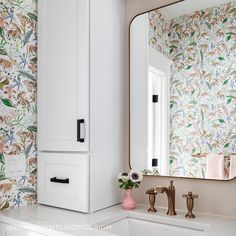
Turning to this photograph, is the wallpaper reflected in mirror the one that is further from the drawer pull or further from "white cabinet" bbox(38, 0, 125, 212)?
the drawer pull

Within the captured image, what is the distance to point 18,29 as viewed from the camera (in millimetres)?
1753

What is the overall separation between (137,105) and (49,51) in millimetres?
622

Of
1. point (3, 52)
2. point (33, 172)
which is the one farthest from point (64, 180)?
point (3, 52)

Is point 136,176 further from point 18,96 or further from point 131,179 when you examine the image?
point 18,96

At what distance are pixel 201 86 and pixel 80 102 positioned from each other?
26.0 inches

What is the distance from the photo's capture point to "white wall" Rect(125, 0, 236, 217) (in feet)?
4.98

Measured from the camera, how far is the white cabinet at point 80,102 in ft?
5.24

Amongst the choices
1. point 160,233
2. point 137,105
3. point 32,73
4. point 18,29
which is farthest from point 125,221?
point 18,29

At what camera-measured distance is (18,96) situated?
1732 mm

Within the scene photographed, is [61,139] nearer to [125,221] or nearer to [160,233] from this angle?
[125,221]

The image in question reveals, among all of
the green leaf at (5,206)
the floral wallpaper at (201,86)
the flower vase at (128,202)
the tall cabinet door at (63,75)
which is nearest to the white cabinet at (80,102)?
the tall cabinet door at (63,75)

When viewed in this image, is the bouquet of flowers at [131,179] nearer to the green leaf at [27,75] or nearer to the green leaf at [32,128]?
the green leaf at [32,128]

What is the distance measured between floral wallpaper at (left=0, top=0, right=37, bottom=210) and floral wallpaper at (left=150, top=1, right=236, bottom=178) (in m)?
0.84

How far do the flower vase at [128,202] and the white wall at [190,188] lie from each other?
0.13 meters
